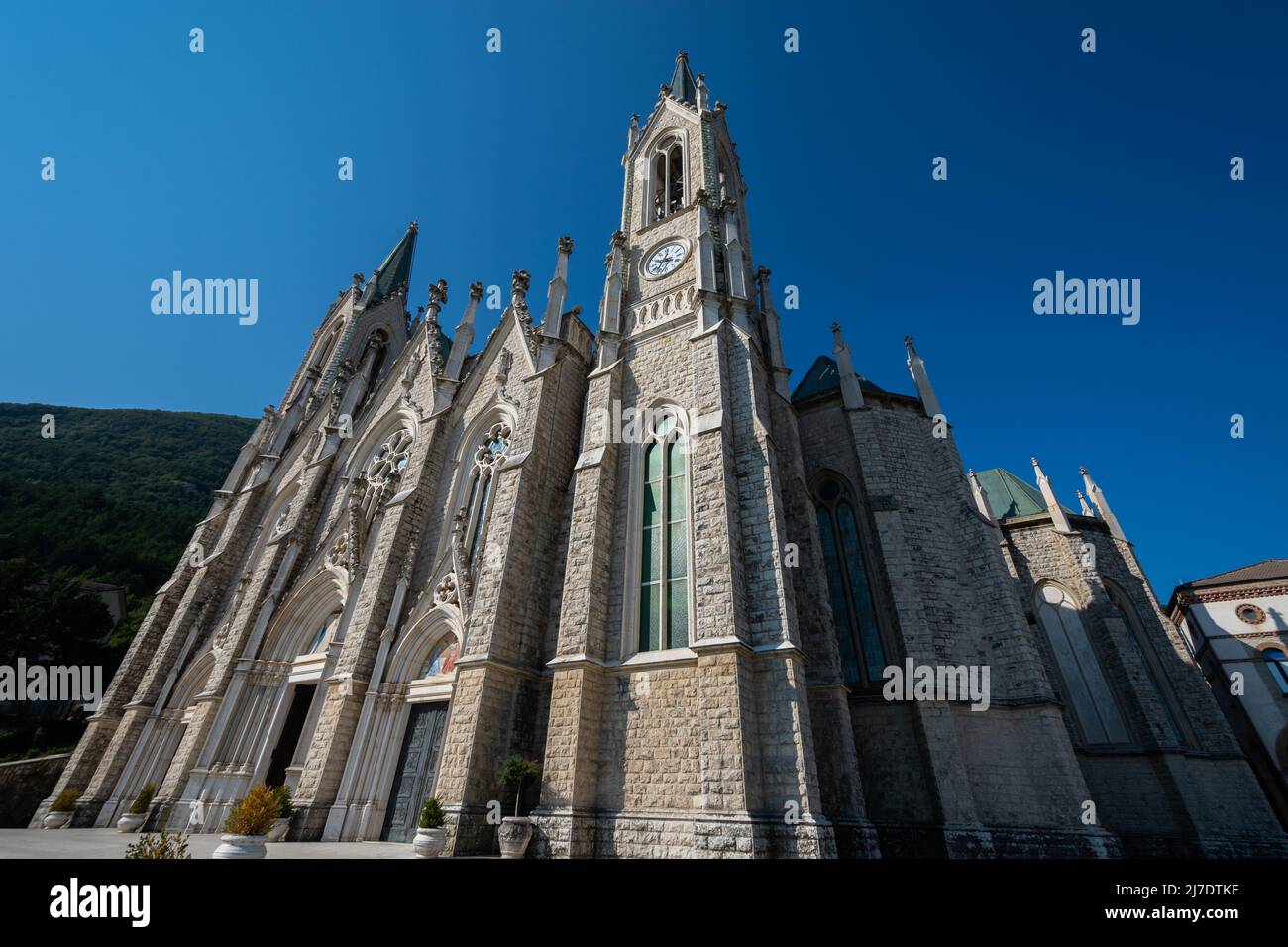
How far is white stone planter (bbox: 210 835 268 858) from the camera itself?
7.71 meters

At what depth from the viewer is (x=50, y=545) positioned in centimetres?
3422

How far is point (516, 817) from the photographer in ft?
30.4

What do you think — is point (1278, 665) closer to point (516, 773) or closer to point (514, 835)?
point (516, 773)

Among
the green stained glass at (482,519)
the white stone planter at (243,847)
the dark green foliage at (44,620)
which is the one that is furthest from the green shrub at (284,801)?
the dark green foliage at (44,620)

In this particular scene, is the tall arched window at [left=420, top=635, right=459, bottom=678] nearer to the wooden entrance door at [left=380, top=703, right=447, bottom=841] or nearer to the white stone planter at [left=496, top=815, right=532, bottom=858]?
the wooden entrance door at [left=380, top=703, right=447, bottom=841]

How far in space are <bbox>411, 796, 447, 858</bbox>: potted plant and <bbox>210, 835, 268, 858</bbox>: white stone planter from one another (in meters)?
2.27

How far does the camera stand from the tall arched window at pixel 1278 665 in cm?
2302

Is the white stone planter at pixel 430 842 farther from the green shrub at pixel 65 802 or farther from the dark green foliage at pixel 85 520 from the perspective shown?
the dark green foliage at pixel 85 520

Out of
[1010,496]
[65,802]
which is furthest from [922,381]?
[65,802]

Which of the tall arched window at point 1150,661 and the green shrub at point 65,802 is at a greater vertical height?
the tall arched window at point 1150,661

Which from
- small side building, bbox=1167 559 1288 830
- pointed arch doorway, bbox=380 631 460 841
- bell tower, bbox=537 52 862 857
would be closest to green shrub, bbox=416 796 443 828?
bell tower, bbox=537 52 862 857
